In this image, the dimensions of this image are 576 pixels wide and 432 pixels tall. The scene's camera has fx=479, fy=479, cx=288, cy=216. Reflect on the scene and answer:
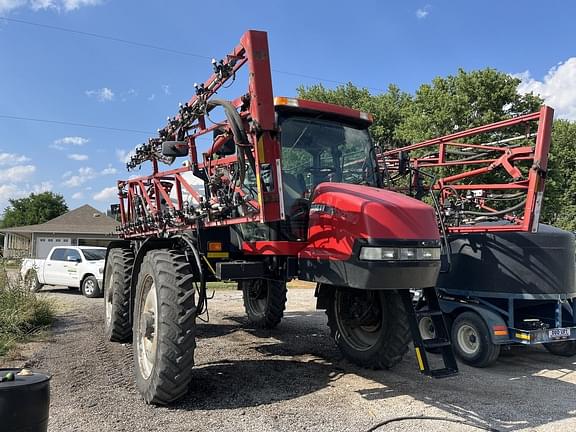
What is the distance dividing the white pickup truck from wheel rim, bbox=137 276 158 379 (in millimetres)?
9500

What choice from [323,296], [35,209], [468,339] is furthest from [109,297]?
[35,209]

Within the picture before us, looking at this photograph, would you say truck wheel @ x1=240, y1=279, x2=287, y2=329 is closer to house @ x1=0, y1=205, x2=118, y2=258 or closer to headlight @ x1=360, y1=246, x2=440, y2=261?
headlight @ x1=360, y1=246, x2=440, y2=261

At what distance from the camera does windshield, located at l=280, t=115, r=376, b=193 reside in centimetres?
507

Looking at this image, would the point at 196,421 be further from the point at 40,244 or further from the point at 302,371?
the point at 40,244

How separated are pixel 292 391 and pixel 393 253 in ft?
6.43

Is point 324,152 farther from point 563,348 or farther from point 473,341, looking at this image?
point 563,348

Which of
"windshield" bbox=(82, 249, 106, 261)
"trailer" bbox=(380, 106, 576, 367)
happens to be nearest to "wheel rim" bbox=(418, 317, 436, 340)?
"trailer" bbox=(380, 106, 576, 367)

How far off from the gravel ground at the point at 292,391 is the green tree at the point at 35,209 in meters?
56.9

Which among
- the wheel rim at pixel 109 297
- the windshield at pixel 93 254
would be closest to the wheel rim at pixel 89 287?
the windshield at pixel 93 254

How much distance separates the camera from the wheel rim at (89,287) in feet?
46.2

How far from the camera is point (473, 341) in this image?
6.81 meters

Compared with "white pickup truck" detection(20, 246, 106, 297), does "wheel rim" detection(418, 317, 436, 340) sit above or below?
below

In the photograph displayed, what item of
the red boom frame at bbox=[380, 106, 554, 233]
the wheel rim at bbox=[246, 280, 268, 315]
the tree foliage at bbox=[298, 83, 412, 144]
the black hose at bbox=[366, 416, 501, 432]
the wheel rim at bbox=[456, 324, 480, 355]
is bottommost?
the black hose at bbox=[366, 416, 501, 432]

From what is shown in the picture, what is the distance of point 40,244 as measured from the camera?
117 ft
